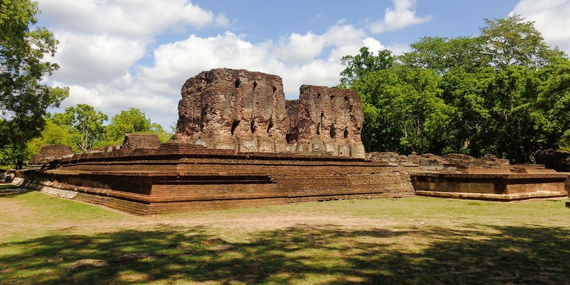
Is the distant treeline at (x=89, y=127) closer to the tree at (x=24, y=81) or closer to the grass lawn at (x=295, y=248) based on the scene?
the tree at (x=24, y=81)

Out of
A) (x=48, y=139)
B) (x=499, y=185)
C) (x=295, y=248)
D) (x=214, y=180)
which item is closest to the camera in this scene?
(x=295, y=248)

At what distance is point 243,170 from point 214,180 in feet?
4.86

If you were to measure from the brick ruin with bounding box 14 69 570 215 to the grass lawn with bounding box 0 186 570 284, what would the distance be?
4.57 ft

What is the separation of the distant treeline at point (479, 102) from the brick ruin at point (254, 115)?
6.90 m

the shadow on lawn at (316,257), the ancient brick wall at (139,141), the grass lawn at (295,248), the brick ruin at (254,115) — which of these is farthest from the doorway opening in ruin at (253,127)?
the shadow on lawn at (316,257)

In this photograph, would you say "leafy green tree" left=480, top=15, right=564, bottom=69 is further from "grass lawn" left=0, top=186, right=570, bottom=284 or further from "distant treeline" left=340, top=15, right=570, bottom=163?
"grass lawn" left=0, top=186, right=570, bottom=284

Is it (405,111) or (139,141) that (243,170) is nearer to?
(139,141)

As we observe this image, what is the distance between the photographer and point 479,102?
27.4 m

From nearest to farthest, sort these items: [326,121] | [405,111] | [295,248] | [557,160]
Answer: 1. [295,248]
2. [557,160]
3. [326,121]
4. [405,111]

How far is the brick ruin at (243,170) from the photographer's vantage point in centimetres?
891

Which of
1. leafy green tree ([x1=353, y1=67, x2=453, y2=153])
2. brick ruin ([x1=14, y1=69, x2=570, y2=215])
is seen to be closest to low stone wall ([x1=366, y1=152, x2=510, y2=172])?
brick ruin ([x1=14, y1=69, x2=570, y2=215])

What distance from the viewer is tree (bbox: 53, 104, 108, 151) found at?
4950 centimetres

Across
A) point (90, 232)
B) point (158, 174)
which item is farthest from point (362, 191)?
point (90, 232)

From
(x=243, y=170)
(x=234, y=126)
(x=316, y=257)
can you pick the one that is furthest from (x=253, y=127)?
(x=316, y=257)
